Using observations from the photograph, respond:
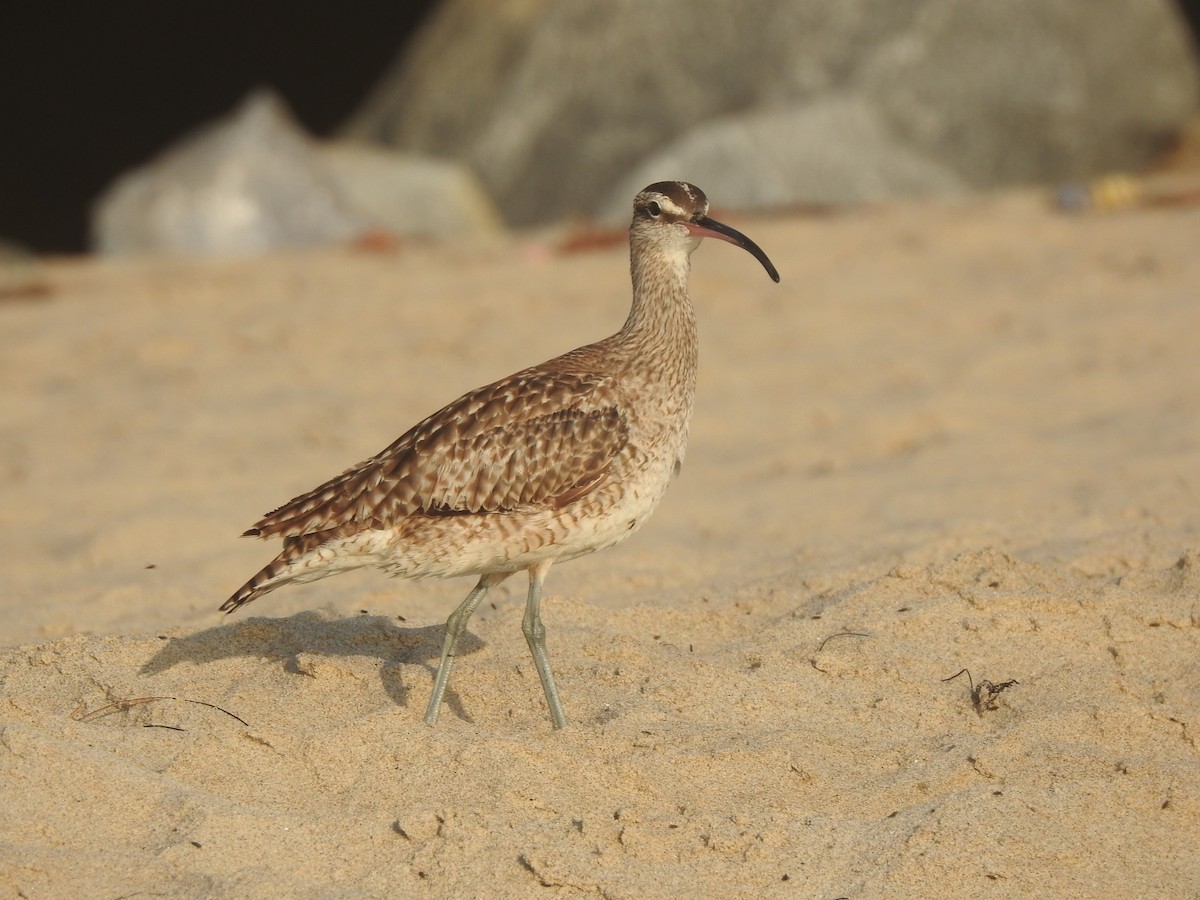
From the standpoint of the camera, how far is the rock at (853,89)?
14.6 m

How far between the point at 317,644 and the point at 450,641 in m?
0.72

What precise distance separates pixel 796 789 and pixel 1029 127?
37.7 ft

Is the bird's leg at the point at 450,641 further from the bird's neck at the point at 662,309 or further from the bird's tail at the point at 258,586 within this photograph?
the bird's neck at the point at 662,309

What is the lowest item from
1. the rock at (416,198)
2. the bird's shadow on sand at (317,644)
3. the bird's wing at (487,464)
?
the rock at (416,198)

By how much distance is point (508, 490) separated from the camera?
5.01 m

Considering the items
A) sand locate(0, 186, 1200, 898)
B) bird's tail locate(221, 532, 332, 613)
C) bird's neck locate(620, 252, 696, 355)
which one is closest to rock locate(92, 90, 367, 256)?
sand locate(0, 186, 1200, 898)

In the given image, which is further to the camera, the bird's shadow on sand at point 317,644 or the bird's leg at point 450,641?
the bird's shadow on sand at point 317,644

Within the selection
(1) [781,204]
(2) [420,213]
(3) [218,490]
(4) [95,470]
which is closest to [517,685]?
(3) [218,490]

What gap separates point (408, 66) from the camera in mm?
17594

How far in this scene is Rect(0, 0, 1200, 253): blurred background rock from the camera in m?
14.5

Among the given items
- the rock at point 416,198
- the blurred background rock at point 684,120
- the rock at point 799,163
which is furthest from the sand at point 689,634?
the rock at point 416,198

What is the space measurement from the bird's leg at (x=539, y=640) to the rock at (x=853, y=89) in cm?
925

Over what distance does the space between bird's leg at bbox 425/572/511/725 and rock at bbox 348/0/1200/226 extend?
9.17m

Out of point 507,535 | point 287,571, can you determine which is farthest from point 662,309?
point 287,571
